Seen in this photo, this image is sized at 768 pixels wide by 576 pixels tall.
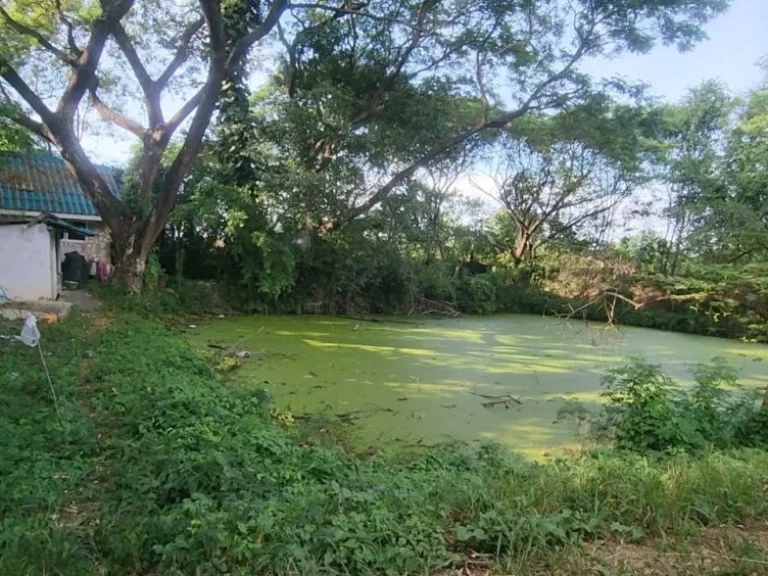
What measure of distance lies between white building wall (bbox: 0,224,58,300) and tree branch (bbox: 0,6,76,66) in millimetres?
3132

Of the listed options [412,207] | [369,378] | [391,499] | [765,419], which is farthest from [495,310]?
[391,499]

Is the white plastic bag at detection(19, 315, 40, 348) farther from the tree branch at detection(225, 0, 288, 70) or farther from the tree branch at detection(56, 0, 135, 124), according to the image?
the tree branch at detection(56, 0, 135, 124)

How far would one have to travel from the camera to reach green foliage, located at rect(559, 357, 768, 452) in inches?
169

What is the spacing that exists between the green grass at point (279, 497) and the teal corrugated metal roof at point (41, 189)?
9068 millimetres

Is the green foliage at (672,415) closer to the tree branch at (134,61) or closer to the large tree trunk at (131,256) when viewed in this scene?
the large tree trunk at (131,256)

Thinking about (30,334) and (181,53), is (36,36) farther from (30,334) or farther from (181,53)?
(30,334)

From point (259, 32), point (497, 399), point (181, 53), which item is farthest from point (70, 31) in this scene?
point (497, 399)

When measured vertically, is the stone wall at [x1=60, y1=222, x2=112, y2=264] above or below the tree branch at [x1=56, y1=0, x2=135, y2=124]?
below

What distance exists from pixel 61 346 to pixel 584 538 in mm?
5993

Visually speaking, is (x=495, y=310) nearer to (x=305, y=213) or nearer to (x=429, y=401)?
(x=305, y=213)

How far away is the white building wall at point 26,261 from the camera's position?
354 inches

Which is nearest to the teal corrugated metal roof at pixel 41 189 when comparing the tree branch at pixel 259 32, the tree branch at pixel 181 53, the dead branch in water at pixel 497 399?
the tree branch at pixel 181 53

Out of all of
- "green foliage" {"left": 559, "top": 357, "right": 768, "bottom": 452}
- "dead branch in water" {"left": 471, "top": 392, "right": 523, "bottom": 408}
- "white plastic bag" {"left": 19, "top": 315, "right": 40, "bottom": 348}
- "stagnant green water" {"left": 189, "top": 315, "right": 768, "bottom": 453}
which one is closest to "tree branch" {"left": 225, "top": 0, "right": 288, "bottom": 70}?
"stagnant green water" {"left": 189, "top": 315, "right": 768, "bottom": 453}

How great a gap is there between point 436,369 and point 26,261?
286 inches
